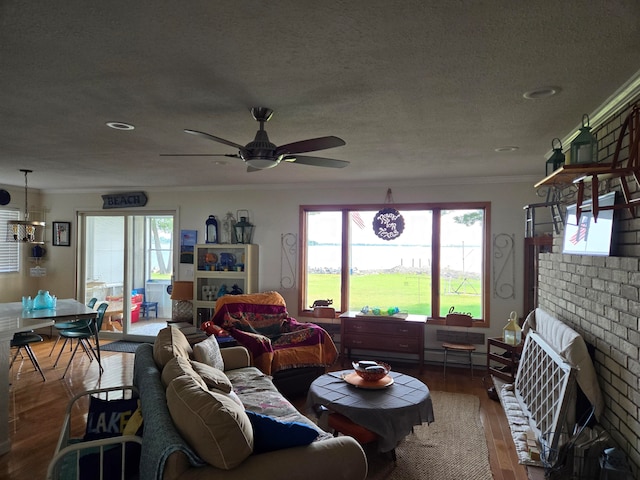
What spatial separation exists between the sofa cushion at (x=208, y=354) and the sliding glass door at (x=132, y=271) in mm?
3443

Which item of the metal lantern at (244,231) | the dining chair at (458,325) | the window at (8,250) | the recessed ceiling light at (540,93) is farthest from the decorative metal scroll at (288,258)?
the window at (8,250)

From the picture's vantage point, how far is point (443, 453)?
3.12 meters

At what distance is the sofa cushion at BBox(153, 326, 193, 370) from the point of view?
272 cm

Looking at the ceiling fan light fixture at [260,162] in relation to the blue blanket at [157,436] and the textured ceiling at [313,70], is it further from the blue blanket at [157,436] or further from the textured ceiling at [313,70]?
the blue blanket at [157,436]

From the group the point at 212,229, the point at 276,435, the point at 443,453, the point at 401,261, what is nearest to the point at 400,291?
the point at 401,261

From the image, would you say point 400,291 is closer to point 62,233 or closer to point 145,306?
point 145,306

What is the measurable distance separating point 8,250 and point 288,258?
14.8 ft

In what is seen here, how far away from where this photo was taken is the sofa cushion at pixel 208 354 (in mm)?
3264

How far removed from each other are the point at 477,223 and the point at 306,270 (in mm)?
2423

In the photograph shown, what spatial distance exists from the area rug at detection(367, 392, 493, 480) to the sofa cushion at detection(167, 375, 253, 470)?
1373 millimetres

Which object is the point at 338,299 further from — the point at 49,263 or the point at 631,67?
the point at 49,263

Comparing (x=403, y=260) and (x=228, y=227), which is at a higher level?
(x=228, y=227)

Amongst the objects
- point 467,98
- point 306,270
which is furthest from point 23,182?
point 467,98

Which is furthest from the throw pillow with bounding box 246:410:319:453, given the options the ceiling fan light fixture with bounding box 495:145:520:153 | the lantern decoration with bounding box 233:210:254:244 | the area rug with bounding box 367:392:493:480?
the lantern decoration with bounding box 233:210:254:244
